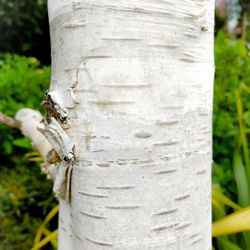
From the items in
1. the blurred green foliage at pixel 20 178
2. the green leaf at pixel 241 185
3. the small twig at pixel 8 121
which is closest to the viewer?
the green leaf at pixel 241 185

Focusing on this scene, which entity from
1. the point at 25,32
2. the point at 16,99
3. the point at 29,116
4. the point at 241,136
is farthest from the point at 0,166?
the point at 25,32

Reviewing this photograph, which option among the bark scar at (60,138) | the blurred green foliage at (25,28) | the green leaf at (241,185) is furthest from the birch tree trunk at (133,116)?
the blurred green foliage at (25,28)

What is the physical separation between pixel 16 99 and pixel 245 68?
5.17 feet

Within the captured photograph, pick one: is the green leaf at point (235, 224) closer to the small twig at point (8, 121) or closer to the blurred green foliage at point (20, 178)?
the small twig at point (8, 121)

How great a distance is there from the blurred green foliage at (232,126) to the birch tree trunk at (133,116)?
834 millimetres

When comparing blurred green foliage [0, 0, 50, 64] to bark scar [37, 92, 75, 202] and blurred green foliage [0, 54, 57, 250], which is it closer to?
blurred green foliage [0, 54, 57, 250]

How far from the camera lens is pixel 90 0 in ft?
2.30

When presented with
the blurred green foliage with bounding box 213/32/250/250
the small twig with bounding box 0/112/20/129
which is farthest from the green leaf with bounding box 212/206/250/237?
the small twig with bounding box 0/112/20/129

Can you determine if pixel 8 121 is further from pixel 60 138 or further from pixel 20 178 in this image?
pixel 60 138

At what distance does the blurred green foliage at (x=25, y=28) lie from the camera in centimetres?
495

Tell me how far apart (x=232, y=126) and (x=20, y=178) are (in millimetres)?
1458

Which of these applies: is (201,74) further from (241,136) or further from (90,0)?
(241,136)

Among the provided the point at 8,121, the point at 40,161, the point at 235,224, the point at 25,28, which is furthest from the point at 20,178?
the point at 25,28

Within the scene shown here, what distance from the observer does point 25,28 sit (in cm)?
524
